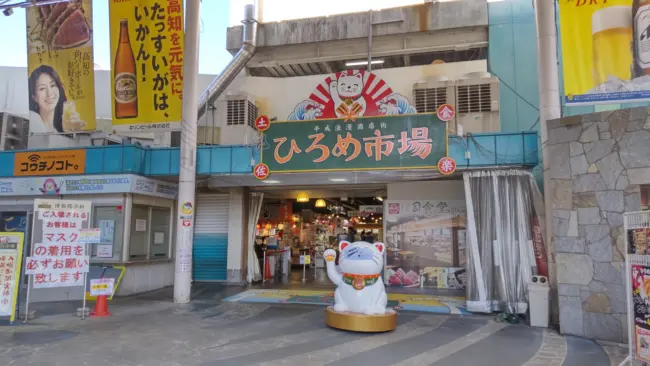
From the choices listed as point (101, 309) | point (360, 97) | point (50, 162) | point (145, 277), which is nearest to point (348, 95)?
point (360, 97)

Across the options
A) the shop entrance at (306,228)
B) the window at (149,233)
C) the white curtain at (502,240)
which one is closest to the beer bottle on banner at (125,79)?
the window at (149,233)

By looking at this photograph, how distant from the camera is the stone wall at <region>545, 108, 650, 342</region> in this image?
7.02m

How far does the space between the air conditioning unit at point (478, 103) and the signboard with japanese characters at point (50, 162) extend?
1002 cm

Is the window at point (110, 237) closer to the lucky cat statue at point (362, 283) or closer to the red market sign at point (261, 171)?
the red market sign at point (261, 171)

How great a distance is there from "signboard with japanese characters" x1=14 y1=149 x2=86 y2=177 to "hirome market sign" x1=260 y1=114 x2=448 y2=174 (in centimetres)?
488

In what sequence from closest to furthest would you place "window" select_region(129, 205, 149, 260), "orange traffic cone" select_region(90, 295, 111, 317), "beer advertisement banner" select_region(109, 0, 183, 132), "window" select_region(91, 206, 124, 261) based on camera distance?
"orange traffic cone" select_region(90, 295, 111, 317) < "beer advertisement banner" select_region(109, 0, 183, 132) < "window" select_region(91, 206, 124, 261) < "window" select_region(129, 205, 149, 260)

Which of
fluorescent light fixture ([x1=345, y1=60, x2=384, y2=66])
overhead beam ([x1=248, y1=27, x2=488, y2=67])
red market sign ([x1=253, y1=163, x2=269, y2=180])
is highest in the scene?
overhead beam ([x1=248, y1=27, x2=488, y2=67])

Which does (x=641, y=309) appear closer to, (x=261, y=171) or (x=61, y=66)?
(x=261, y=171)

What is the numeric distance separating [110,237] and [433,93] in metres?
9.40

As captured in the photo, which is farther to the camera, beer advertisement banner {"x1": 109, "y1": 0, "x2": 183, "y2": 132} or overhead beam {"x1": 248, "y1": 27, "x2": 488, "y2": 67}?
overhead beam {"x1": 248, "y1": 27, "x2": 488, "y2": 67}

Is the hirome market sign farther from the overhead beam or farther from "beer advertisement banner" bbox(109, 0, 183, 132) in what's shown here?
the overhead beam

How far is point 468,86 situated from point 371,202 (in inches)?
351

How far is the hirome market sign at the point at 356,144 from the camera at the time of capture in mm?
9828

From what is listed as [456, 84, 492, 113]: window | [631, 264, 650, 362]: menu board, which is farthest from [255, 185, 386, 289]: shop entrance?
[631, 264, 650, 362]: menu board
